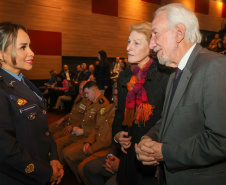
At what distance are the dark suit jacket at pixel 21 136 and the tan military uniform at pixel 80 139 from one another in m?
1.39

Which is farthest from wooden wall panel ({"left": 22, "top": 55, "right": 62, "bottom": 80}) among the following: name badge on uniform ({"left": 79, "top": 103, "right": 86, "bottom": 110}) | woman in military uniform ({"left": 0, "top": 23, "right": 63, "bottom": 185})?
woman in military uniform ({"left": 0, "top": 23, "right": 63, "bottom": 185})

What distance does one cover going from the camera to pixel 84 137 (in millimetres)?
2953

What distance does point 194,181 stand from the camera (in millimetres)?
997

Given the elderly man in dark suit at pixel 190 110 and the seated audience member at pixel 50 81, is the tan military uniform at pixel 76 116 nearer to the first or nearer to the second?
the elderly man in dark suit at pixel 190 110

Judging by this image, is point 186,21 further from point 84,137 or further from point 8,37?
point 84,137

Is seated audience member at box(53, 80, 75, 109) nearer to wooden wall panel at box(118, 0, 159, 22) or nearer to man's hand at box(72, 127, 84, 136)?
man's hand at box(72, 127, 84, 136)

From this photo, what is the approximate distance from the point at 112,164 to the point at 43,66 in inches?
248

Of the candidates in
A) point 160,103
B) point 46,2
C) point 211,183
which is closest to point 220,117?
point 211,183

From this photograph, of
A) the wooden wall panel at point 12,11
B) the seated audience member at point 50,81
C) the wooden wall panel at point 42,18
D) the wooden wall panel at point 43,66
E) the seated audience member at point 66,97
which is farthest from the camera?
the wooden wall panel at point 43,66

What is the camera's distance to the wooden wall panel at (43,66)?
24.3 ft

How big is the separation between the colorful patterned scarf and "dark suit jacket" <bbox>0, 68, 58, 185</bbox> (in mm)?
606

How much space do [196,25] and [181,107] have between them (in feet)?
1.52

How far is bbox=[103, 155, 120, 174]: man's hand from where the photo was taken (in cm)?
213

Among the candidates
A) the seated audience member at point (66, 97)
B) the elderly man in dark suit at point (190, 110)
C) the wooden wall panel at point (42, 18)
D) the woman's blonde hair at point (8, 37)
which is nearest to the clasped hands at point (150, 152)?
the elderly man in dark suit at point (190, 110)
